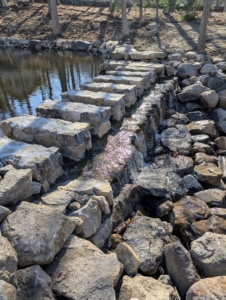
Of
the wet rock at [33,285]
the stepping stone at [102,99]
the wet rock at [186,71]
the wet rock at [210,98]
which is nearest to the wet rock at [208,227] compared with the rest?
the wet rock at [33,285]

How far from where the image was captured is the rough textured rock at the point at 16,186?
101 inches

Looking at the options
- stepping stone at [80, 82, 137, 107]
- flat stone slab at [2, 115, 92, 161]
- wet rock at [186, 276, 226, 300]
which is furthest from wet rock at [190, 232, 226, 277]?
stepping stone at [80, 82, 137, 107]

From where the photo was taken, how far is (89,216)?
2865 millimetres

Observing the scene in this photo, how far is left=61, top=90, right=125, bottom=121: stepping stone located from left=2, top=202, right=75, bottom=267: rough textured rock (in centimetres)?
301

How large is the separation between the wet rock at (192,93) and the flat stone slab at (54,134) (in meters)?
3.83

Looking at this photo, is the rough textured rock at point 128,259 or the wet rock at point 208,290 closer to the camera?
the wet rock at point 208,290

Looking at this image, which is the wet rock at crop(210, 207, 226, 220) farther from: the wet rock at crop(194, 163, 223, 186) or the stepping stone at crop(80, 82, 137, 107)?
the stepping stone at crop(80, 82, 137, 107)

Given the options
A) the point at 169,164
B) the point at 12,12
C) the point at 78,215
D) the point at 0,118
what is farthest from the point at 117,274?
the point at 12,12

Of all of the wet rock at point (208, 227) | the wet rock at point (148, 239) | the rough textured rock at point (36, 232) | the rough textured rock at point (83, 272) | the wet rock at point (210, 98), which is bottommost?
the wet rock at point (208, 227)

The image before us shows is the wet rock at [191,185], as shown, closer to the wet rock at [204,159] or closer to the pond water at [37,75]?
the wet rock at [204,159]

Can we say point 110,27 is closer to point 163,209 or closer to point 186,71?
point 186,71

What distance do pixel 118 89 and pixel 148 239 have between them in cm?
351

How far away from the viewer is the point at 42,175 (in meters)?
3.15

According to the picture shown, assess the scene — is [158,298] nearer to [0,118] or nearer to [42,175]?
[42,175]
